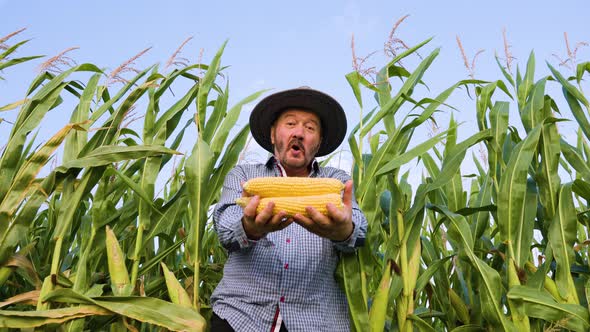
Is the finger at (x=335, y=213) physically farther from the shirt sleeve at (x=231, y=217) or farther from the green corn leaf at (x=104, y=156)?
the green corn leaf at (x=104, y=156)

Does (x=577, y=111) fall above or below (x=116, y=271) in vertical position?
above

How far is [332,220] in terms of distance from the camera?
1837mm

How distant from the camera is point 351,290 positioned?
7.46 feet

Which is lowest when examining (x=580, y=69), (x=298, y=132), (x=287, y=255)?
(x=287, y=255)

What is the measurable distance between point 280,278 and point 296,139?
1.95 ft

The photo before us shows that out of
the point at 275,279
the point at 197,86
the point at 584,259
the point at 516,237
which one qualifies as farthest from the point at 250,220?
the point at 584,259

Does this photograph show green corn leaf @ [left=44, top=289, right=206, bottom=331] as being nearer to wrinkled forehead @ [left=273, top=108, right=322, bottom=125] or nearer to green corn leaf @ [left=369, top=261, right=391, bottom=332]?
green corn leaf @ [left=369, top=261, right=391, bottom=332]

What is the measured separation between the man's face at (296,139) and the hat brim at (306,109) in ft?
0.22

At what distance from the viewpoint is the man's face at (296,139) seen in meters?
2.38

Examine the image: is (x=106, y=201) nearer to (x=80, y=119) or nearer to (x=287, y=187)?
(x=80, y=119)

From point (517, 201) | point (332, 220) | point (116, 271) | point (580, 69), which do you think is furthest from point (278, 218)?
point (580, 69)

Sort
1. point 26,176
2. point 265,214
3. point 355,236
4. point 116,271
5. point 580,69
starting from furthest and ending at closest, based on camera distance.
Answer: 1. point 580,69
2. point 26,176
3. point 116,271
4. point 355,236
5. point 265,214

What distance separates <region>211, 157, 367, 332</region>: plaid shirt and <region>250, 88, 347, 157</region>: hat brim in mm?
519

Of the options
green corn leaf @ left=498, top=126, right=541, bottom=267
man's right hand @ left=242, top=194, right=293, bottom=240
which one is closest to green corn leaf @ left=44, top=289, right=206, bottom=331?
man's right hand @ left=242, top=194, right=293, bottom=240
